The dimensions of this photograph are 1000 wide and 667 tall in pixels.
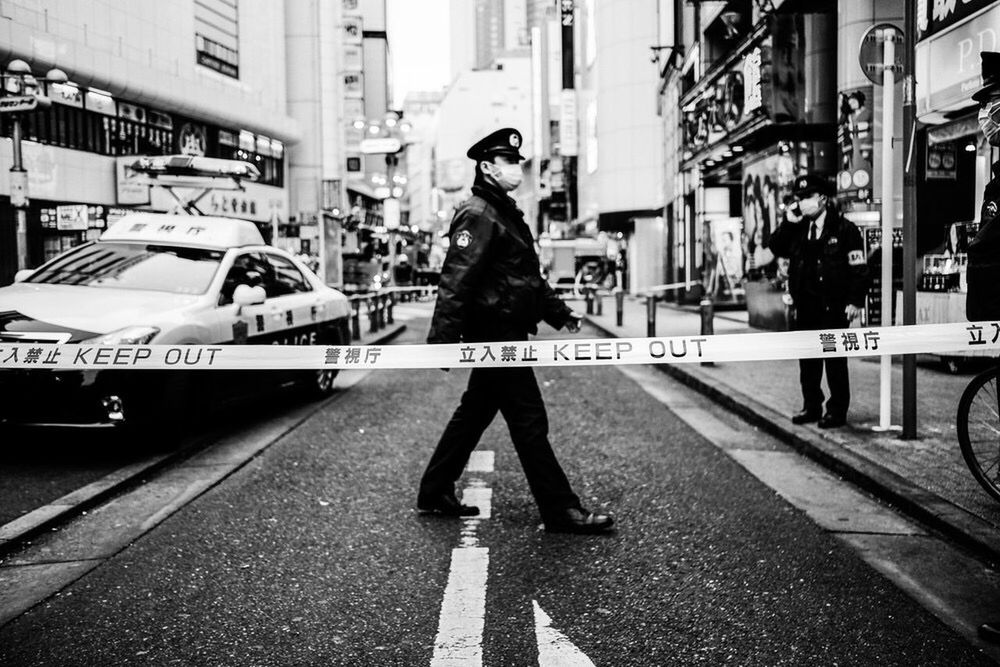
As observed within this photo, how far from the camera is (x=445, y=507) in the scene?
5.19 m

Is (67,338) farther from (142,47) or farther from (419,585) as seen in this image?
(142,47)

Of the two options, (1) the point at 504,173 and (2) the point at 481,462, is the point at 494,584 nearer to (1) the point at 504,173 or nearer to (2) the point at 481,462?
(1) the point at 504,173

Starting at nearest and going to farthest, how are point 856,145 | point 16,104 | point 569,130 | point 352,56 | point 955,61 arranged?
point 955,61, point 16,104, point 856,145, point 352,56, point 569,130

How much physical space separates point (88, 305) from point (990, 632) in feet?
19.2

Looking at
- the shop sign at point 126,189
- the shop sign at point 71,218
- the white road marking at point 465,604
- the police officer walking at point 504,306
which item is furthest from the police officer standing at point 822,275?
the shop sign at point 126,189

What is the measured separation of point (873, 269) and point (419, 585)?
1044cm

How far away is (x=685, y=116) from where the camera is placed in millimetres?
25953

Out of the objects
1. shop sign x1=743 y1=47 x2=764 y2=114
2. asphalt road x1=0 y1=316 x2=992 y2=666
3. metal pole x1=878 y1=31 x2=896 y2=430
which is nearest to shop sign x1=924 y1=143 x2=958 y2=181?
shop sign x1=743 y1=47 x2=764 y2=114

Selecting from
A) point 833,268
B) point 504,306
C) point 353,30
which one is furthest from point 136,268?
point 353,30

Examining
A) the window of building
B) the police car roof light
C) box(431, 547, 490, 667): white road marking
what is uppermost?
the window of building

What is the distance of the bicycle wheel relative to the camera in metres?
4.89

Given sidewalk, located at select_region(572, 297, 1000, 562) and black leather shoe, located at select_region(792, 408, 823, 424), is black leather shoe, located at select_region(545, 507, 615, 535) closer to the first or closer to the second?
sidewalk, located at select_region(572, 297, 1000, 562)

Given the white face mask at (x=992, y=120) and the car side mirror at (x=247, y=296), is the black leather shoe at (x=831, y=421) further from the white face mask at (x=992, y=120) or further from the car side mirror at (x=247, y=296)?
the car side mirror at (x=247, y=296)

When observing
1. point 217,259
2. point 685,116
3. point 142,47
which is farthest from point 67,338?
point 142,47
